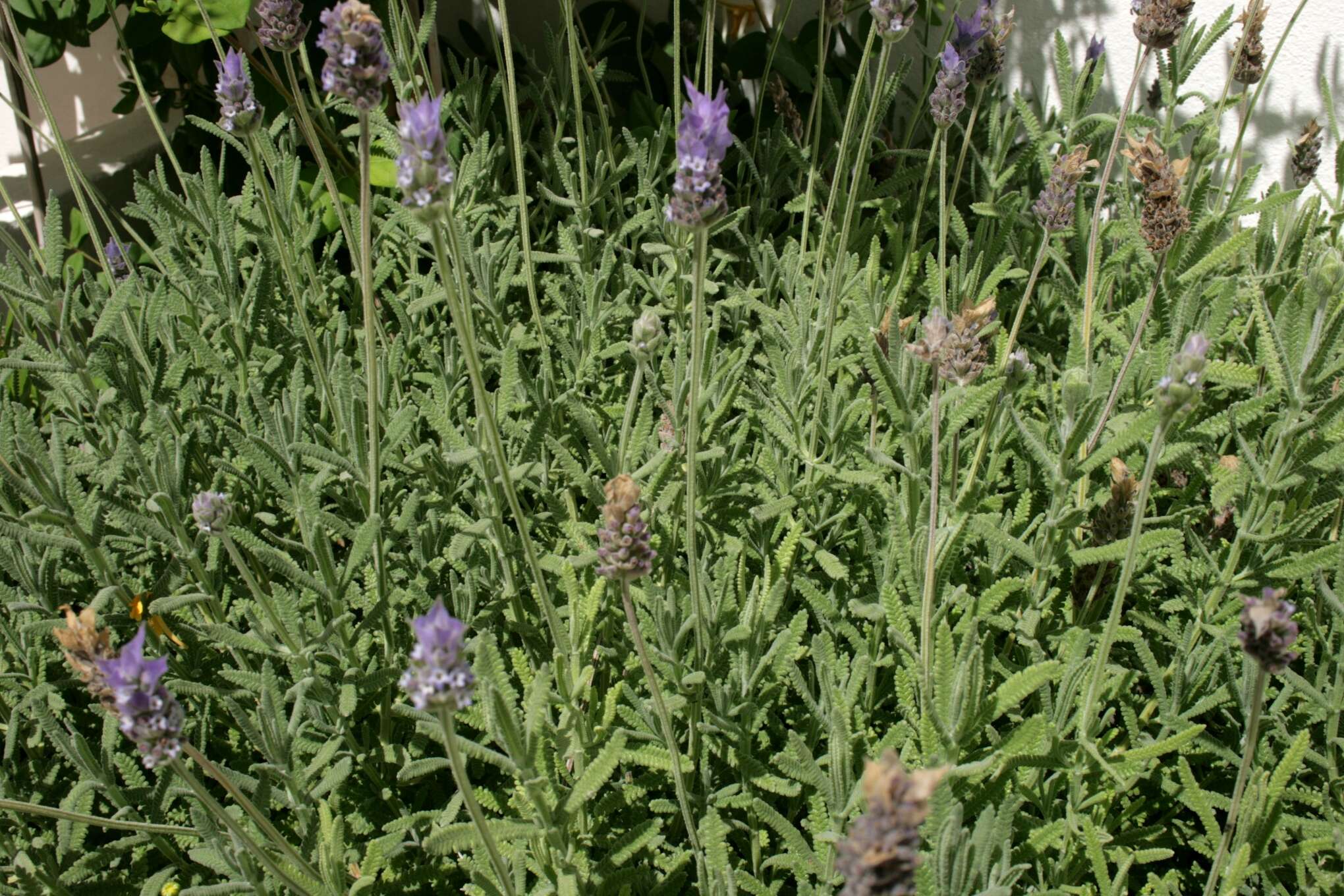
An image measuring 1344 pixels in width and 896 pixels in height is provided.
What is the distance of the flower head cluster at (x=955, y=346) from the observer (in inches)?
52.3

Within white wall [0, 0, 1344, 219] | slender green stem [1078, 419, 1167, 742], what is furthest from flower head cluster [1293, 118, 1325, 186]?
slender green stem [1078, 419, 1167, 742]

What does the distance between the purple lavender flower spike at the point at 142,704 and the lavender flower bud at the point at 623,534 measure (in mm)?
444

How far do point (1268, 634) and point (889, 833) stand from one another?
465mm

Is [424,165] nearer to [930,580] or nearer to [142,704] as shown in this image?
[142,704]

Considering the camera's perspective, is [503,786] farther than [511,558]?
Result: No

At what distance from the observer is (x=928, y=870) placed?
3.93 feet

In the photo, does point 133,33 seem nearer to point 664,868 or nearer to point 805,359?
point 805,359

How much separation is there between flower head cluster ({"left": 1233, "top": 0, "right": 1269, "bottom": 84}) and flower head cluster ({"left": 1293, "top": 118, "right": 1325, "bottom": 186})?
164 millimetres

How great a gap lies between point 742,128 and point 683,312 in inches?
52.6

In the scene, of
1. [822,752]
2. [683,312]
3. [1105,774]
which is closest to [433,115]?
[683,312]

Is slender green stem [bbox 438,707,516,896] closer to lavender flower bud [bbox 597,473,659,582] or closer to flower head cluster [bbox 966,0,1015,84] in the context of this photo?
lavender flower bud [bbox 597,473,659,582]

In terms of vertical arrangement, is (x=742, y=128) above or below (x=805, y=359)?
above

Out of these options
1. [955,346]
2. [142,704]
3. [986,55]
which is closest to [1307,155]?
[986,55]

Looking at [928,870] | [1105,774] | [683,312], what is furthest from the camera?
[683,312]
